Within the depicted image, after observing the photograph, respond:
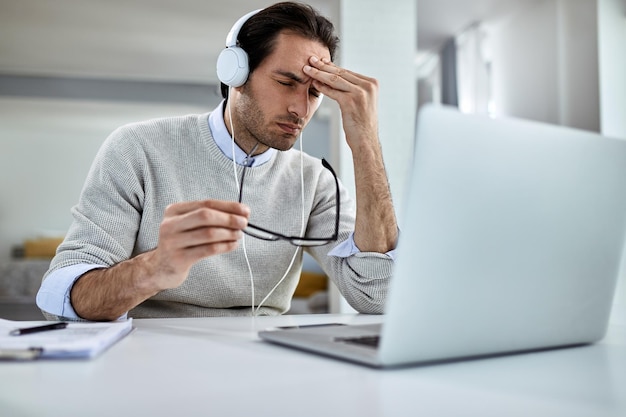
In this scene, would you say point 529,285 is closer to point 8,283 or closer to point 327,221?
point 327,221

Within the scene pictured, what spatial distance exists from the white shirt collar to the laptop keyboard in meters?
0.81

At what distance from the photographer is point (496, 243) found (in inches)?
23.5

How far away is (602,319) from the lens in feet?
2.56

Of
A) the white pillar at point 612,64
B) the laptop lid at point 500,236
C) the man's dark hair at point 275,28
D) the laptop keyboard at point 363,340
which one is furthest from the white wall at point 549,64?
the laptop keyboard at point 363,340

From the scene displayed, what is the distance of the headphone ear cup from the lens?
140cm

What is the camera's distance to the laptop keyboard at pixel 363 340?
0.67 meters

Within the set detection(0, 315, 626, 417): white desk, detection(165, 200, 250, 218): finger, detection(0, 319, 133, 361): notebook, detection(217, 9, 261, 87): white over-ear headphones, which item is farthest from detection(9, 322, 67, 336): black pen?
detection(217, 9, 261, 87): white over-ear headphones

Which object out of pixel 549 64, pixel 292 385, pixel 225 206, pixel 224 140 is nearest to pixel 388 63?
pixel 549 64

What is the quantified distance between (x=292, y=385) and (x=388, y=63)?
135 inches

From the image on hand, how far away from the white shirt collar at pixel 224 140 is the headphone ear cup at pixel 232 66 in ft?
0.27

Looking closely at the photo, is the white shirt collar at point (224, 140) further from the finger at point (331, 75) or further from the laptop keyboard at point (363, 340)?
the laptop keyboard at point (363, 340)

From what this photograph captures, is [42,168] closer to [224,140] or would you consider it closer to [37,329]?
[224,140]

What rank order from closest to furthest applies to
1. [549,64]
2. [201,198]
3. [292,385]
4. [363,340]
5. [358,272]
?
[292,385]
[363,340]
[358,272]
[201,198]
[549,64]

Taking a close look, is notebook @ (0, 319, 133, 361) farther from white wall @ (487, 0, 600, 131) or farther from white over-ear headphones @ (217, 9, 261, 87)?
white wall @ (487, 0, 600, 131)
